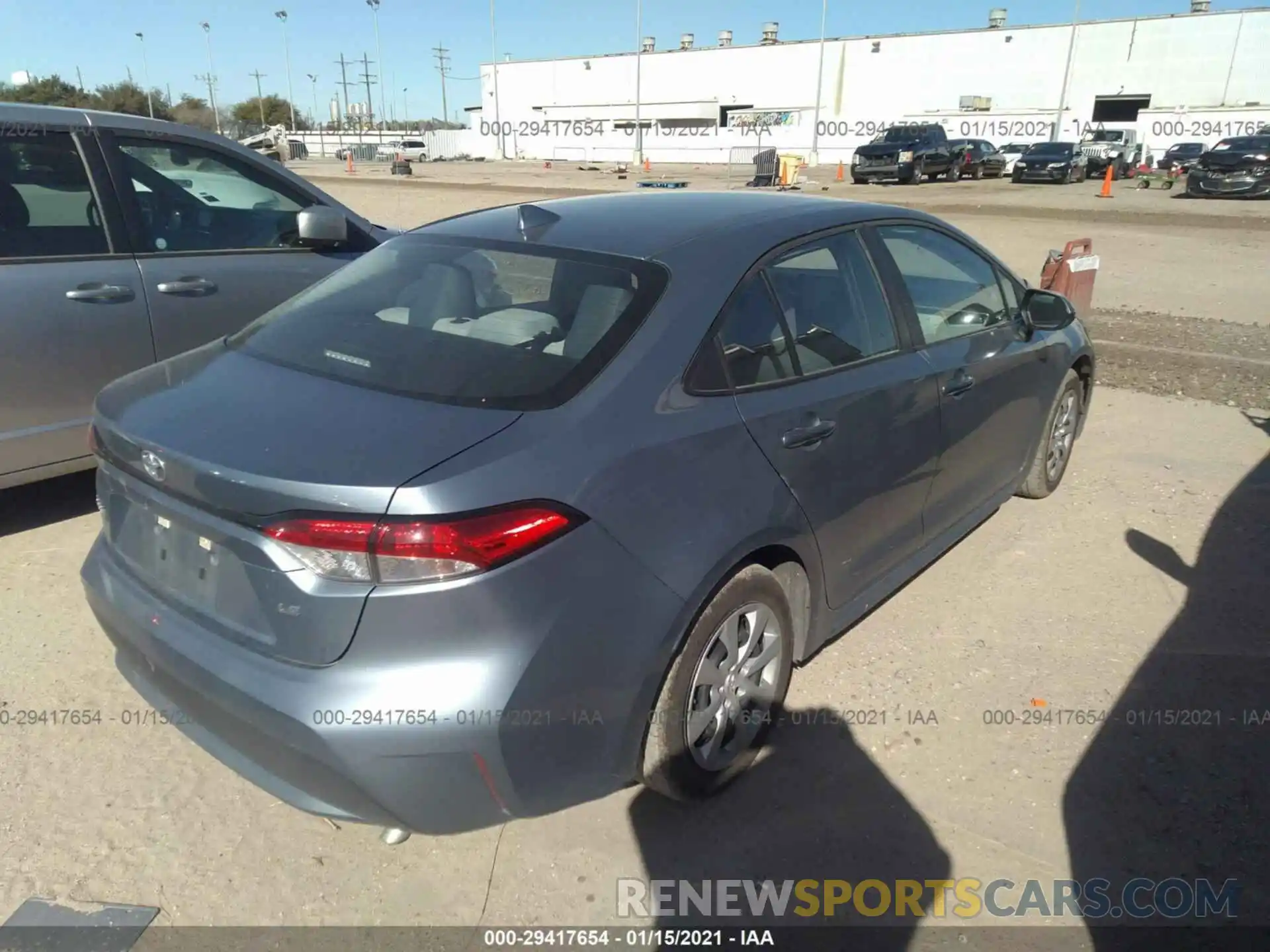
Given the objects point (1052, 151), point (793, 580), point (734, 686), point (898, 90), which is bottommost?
point (734, 686)

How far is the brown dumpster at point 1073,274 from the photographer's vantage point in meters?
8.68

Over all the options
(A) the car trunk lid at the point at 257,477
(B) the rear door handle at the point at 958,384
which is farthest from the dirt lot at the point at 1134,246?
(A) the car trunk lid at the point at 257,477

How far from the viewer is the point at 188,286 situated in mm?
4477

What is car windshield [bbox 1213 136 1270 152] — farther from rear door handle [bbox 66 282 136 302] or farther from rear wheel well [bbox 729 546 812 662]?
rear door handle [bbox 66 282 136 302]

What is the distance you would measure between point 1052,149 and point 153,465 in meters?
38.8

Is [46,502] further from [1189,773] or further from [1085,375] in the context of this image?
[1085,375]

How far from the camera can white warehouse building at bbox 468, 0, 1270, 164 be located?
52.1 metres

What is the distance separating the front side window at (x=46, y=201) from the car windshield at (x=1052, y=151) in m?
36.3

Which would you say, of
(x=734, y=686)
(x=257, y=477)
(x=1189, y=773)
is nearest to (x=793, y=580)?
(x=734, y=686)

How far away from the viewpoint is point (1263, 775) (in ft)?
9.50

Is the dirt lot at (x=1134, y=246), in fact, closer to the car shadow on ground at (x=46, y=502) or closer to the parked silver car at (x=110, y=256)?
the parked silver car at (x=110, y=256)

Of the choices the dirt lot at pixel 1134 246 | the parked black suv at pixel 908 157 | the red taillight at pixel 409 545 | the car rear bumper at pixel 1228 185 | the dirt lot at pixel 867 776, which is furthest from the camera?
the parked black suv at pixel 908 157

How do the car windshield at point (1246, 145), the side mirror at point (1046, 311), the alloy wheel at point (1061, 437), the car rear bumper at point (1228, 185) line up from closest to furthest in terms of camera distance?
the side mirror at point (1046, 311) < the alloy wheel at point (1061, 437) < the car rear bumper at point (1228, 185) < the car windshield at point (1246, 145)

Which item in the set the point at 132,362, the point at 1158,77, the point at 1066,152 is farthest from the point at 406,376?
the point at 1158,77
